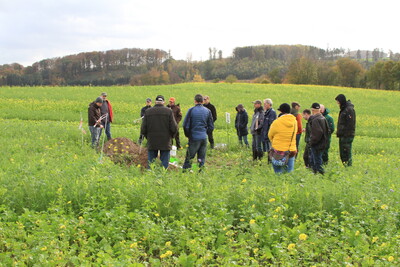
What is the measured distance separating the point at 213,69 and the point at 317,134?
373 feet

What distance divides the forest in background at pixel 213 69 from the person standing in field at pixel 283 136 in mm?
46735

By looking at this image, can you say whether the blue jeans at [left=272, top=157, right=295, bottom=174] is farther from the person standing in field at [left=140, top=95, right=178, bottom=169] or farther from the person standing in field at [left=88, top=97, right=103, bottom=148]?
the person standing in field at [left=88, top=97, right=103, bottom=148]

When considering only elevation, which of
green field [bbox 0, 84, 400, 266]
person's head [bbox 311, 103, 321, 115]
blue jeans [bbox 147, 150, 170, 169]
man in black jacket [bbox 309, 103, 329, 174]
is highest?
person's head [bbox 311, 103, 321, 115]

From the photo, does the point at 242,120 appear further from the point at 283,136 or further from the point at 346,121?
the point at 283,136

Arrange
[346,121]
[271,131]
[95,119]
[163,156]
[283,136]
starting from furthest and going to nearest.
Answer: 1. [95,119]
2. [346,121]
3. [163,156]
4. [271,131]
5. [283,136]

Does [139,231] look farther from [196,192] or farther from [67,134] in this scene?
[67,134]

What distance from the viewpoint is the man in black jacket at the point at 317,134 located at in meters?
8.70

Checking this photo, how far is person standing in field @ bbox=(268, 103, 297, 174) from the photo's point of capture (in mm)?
7828

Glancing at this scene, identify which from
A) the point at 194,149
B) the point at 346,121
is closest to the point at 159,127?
the point at 194,149

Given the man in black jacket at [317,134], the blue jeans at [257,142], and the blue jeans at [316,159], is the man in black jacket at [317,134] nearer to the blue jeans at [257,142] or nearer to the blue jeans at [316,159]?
the blue jeans at [316,159]

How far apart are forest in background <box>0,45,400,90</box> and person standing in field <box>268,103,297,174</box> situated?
46.7m

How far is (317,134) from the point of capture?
8.71 m

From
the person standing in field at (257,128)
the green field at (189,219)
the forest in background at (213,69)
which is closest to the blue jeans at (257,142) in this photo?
the person standing in field at (257,128)

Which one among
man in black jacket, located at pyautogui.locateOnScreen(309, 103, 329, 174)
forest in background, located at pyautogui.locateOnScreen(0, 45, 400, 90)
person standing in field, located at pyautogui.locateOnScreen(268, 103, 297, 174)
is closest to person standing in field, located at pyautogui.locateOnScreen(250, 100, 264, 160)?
man in black jacket, located at pyautogui.locateOnScreen(309, 103, 329, 174)
